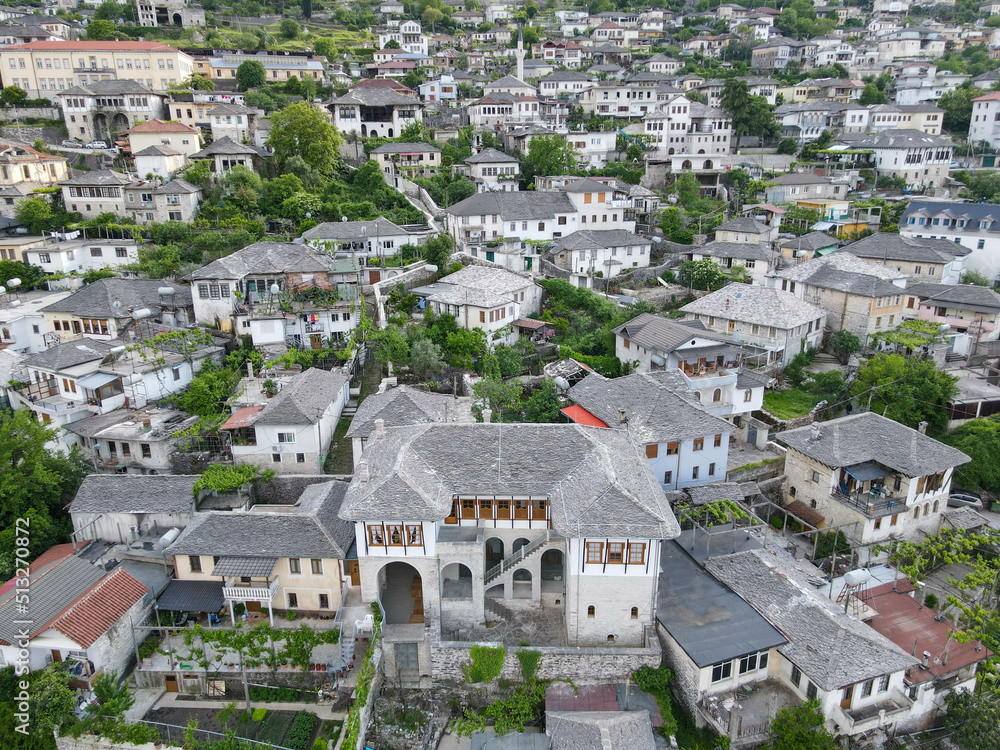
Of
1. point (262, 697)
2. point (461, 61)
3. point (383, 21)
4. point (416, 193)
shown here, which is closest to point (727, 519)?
point (262, 697)

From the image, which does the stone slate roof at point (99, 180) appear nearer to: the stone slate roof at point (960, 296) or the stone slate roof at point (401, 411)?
the stone slate roof at point (401, 411)

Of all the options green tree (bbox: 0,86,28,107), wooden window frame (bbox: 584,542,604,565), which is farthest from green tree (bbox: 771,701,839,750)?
green tree (bbox: 0,86,28,107)

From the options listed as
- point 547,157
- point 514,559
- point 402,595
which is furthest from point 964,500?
point 547,157

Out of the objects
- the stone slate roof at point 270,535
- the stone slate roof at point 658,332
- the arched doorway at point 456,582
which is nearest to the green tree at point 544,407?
the stone slate roof at point 658,332

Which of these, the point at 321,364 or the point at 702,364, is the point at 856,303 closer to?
the point at 702,364

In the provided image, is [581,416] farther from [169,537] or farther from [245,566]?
[169,537]

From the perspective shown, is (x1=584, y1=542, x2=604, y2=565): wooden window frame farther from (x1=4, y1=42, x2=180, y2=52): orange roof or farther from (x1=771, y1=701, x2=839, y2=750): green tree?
(x1=4, y1=42, x2=180, y2=52): orange roof
